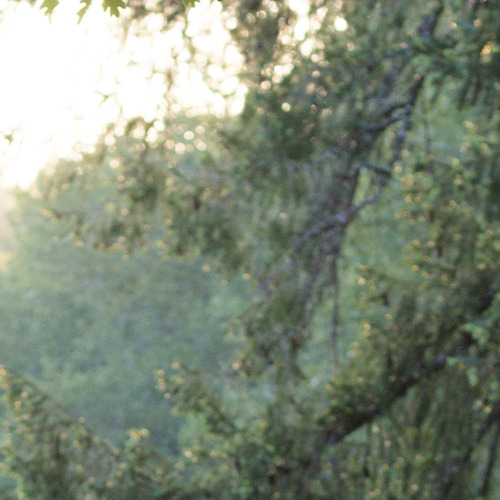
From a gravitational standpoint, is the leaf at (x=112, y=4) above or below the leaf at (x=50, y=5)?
above

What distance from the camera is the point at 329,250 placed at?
5.34 m

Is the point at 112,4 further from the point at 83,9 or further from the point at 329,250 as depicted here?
the point at 329,250

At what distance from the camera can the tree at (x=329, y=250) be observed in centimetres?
484

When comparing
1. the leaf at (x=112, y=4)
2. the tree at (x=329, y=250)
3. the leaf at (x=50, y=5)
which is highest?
the tree at (x=329, y=250)

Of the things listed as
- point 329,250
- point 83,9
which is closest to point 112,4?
point 83,9

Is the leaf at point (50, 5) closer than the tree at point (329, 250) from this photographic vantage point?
Yes

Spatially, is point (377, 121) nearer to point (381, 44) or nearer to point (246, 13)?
point (381, 44)

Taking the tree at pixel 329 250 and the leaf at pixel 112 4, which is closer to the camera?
the leaf at pixel 112 4

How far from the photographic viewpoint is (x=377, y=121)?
5.25 metres

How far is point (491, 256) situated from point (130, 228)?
2.11 meters

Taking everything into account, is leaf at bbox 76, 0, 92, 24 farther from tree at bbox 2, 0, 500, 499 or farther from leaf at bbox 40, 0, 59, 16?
tree at bbox 2, 0, 500, 499

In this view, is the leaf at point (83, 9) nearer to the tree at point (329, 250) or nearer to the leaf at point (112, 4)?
the leaf at point (112, 4)

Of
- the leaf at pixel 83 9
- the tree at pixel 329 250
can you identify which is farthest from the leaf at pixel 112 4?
the tree at pixel 329 250

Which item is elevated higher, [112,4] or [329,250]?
[329,250]
